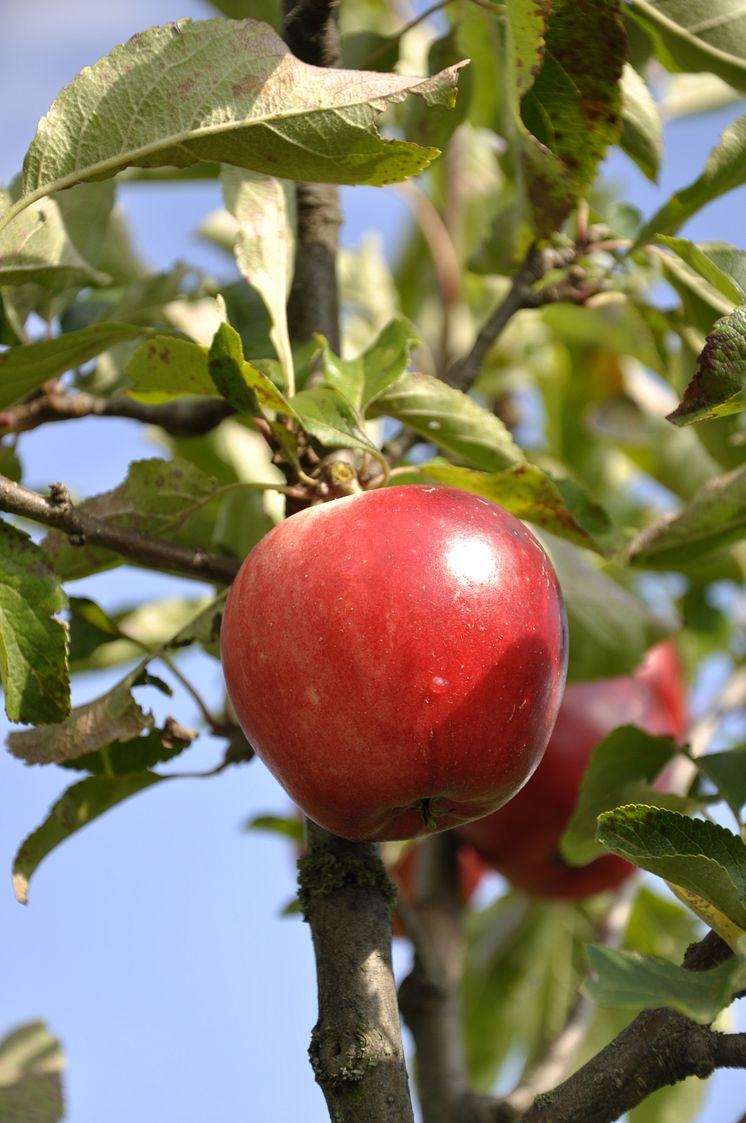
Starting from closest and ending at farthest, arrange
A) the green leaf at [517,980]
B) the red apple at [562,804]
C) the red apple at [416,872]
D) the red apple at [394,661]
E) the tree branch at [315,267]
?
1. the red apple at [394,661]
2. the tree branch at [315,267]
3. the red apple at [562,804]
4. the red apple at [416,872]
5. the green leaf at [517,980]

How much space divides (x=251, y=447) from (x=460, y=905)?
27.3 inches

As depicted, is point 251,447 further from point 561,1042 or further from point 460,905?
point 561,1042

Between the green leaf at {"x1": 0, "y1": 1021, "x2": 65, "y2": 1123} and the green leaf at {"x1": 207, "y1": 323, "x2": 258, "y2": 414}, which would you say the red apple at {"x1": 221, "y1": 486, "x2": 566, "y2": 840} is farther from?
the green leaf at {"x1": 0, "y1": 1021, "x2": 65, "y2": 1123}

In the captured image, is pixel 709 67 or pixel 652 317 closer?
pixel 709 67

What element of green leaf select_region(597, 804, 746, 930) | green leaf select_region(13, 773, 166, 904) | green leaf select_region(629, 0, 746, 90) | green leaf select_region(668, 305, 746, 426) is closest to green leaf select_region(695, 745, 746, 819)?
green leaf select_region(597, 804, 746, 930)

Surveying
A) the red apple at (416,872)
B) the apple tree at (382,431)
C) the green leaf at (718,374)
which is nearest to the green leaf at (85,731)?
the apple tree at (382,431)

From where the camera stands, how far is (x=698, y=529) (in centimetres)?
108

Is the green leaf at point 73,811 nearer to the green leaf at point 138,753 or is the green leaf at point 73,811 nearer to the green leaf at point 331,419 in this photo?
the green leaf at point 138,753

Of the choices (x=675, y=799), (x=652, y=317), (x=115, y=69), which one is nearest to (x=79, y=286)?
(x=115, y=69)

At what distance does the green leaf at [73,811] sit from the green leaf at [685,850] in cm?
44

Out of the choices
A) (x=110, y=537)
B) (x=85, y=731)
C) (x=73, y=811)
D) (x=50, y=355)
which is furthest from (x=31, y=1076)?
(x=50, y=355)

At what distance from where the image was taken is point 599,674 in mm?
1233

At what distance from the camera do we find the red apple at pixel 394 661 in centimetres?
74

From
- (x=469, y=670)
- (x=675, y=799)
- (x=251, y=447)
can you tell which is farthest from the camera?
(x=251, y=447)
